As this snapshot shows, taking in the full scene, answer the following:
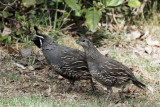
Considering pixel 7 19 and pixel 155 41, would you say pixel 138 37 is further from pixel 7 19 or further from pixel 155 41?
pixel 7 19

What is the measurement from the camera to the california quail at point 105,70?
5.49 metres

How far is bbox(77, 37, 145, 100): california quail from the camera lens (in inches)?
216

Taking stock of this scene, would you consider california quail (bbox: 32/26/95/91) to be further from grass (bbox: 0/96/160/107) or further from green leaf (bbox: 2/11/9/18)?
green leaf (bbox: 2/11/9/18)

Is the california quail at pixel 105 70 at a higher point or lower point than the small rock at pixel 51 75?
higher

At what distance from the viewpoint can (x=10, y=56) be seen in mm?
7449

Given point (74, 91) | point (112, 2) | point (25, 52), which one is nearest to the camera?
point (74, 91)

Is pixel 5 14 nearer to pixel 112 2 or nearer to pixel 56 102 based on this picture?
pixel 112 2

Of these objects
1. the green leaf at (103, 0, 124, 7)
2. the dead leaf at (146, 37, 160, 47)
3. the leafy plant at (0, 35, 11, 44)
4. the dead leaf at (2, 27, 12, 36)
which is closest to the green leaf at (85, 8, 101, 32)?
the green leaf at (103, 0, 124, 7)

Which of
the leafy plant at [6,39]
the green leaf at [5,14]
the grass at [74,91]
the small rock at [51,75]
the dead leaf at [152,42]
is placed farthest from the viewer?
the dead leaf at [152,42]

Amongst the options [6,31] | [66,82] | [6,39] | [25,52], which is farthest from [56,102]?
[6,31]

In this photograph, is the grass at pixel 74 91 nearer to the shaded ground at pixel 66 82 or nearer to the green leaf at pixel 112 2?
the shaded ground at pixel 66 82

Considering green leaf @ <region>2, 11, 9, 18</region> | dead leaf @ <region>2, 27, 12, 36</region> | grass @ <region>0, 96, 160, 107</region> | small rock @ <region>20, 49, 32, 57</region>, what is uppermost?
green leaf @ <region>2, 11, 9, 18</region>

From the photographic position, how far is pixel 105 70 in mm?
5504

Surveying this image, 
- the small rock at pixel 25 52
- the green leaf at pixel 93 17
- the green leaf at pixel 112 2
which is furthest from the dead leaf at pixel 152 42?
the small rock at pixel 25 52
